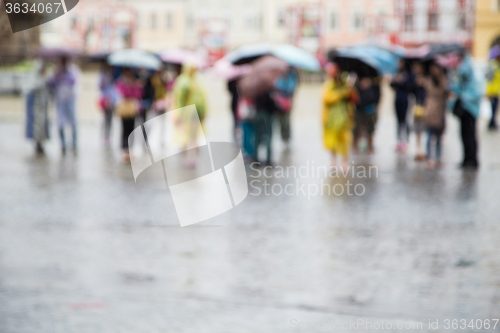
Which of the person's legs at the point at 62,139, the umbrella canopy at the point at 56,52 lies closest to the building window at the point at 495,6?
the umbrella canopy at the point at 56,52

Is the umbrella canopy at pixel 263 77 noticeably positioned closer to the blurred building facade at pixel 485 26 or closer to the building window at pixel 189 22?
the blurred building facade at pixel 485 26

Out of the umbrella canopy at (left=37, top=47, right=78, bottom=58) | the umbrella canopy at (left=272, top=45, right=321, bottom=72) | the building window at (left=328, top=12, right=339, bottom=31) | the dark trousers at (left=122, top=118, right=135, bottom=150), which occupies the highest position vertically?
the umbrella canopy at (left=37, top=47, right=78, bottom=58)

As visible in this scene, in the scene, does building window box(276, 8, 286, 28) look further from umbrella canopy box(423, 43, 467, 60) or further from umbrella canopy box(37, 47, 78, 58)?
umbrella canopy box(423, 43, 467, 60)

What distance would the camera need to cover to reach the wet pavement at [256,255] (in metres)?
4.73

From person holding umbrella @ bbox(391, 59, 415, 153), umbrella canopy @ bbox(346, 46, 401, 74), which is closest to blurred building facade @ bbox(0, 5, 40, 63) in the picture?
umbrella canopy @ bbox(346, 46, 401, 74)

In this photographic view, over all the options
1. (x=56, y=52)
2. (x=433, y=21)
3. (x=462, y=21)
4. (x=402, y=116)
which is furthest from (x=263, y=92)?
(x=433, y=21)

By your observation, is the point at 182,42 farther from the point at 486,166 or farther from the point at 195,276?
the point at 195,276

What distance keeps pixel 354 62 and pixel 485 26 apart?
41718 millimetres

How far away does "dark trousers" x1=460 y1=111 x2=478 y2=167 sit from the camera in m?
11.7

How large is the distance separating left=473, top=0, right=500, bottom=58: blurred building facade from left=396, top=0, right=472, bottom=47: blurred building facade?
116 inches

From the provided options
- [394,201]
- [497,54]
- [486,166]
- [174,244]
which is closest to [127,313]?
[174,244]

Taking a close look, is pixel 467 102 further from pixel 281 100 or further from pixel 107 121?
pixel 107 121

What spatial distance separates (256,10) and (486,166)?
6418 cm

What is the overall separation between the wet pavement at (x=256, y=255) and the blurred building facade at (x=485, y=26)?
1624 inches
